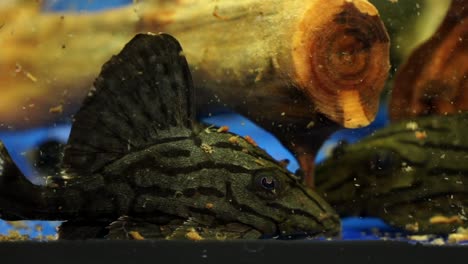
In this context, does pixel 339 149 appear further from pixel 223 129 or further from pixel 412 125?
pixel 223 129

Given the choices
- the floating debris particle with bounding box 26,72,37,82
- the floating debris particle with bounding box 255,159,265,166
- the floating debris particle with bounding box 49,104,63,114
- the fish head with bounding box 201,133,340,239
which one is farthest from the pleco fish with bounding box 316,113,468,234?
the floating debris particle with bounding box 26,72,37,82

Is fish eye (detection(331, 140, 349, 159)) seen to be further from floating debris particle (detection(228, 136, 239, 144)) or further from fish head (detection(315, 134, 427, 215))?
floating debris particle (detection(228, 136, 239, 144))

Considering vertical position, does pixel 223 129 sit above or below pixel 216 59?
below

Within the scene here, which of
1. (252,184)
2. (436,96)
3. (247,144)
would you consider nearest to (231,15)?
(247,144)

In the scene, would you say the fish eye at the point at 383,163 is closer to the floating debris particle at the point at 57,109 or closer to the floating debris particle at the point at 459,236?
the floating debris particle at the point at 459,236

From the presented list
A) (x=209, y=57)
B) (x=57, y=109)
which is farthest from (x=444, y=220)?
Result: (x=57, y=109)

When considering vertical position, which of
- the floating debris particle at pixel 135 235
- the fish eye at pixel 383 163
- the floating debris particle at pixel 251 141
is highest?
the floating debris particle at pixel 251 141

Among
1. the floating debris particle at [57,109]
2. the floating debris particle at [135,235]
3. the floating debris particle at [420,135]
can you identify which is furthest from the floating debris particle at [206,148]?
the floating debris particle at [420,135]
